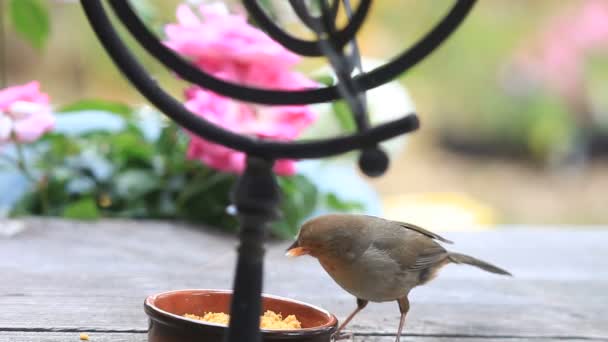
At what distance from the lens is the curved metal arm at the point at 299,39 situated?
607 millimetres

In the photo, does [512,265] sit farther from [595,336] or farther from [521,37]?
[521,37]

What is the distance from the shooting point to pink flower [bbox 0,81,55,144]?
1.31 m

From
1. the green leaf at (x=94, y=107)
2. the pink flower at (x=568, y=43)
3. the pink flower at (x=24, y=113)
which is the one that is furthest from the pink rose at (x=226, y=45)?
the pink flower at (x=568, y=43)

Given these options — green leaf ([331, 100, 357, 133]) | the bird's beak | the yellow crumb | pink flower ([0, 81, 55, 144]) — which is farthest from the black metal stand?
green leaf ([331, 100, 357, 133])

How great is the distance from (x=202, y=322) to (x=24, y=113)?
0.70 metres

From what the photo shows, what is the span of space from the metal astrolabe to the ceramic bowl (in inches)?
3.9

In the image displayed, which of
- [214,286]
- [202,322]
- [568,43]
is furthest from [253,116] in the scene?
[568,43]

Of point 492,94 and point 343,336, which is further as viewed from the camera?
point 492,94

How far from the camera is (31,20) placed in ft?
4.87

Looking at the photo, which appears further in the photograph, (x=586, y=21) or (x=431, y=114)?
(x=431, y=114)

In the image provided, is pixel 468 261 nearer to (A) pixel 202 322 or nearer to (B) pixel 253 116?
(B) pixel 253 116

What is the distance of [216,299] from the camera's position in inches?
33.5

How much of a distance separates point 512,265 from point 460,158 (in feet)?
10.4

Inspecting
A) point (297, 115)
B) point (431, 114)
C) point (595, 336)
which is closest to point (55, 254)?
point (297, 115)
